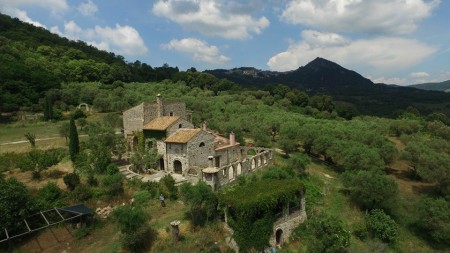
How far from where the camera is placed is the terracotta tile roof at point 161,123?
32719mm

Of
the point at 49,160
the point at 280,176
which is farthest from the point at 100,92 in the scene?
the point at 280,176

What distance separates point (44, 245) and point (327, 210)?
77.2 ft

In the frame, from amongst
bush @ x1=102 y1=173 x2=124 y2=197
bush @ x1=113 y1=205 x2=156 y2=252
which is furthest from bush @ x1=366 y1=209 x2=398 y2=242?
bush @ x1=102 y1=173 x2=124 y2=197

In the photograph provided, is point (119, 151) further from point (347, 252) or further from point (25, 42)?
point (25, 42)

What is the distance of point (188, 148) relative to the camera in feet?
98.4

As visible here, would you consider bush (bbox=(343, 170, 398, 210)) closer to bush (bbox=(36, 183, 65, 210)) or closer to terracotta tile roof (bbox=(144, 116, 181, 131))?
terracotta tile roof (bbox=(144, 116, 181, 131))

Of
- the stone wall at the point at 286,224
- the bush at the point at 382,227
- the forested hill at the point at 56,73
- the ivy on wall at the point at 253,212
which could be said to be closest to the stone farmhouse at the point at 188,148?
the ivy on wall at the point at 253,212

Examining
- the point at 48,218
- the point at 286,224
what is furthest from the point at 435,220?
the point at 48,218

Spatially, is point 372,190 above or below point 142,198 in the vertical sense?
below

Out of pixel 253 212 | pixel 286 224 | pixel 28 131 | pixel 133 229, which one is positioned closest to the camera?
pixel 133 229

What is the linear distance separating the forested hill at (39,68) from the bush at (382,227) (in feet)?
192

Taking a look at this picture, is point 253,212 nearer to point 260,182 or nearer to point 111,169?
point 260,182

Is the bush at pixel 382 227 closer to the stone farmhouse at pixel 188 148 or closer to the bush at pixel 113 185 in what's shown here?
the stone farmhouse at pixel 188 148

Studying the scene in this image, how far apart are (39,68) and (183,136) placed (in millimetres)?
62986
